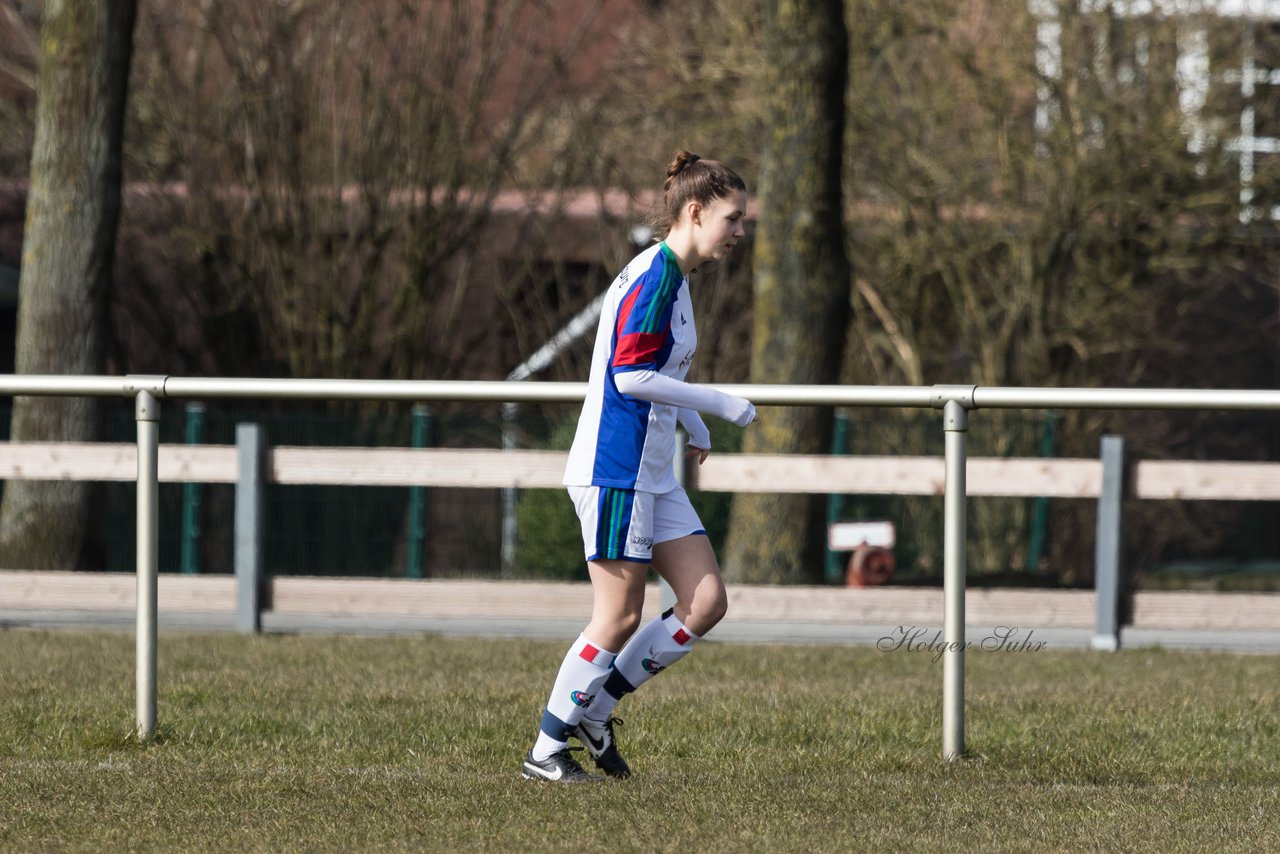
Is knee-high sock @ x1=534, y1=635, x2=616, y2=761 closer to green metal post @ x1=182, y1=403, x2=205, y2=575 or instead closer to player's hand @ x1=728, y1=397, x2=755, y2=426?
player's hand @ x1=728, y1=397, x2=755, y2=426

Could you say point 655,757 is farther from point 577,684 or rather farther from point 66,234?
point 66,234

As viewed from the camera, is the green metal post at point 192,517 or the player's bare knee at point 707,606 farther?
the green metal post at point 192,517

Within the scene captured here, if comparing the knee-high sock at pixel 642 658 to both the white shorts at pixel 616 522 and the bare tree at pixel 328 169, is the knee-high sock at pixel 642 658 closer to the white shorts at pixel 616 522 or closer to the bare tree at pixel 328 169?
the white shorts at pixel 616 522

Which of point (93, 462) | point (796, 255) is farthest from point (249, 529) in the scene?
point (796, 255)

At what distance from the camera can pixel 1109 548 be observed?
9.78 meters

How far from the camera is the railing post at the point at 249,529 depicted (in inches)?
384

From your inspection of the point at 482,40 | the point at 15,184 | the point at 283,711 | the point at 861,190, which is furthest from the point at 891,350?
the point at 283,711

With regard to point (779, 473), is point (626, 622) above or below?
below

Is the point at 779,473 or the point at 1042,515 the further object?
the point at 1042,515

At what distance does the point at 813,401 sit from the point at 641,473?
3.62ft

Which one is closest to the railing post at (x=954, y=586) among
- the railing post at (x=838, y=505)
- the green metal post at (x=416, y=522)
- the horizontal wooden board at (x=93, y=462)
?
the horizontal wooden board at (x=93, y=462)

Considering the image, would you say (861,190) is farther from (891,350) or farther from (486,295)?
(486,295)

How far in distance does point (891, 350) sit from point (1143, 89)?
355 centimetres
